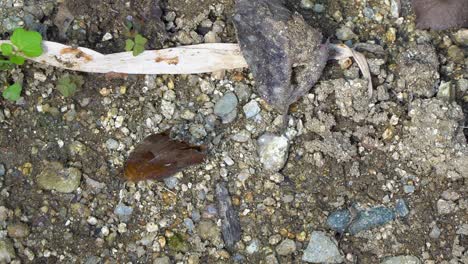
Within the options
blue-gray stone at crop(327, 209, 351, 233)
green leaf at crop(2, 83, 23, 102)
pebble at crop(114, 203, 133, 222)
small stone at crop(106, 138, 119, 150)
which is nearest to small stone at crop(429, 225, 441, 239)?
blue-gray stone at crop(327, 209, 351, 233)

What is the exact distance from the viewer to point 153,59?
3.13 m

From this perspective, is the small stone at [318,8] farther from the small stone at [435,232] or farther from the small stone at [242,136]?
the small stone at [435,232]

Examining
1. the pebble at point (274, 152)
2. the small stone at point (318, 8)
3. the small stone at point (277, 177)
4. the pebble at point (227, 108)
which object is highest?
the small stone at point (318, 8)

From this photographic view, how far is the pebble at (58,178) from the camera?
2.98m

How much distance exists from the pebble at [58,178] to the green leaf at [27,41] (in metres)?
0.48

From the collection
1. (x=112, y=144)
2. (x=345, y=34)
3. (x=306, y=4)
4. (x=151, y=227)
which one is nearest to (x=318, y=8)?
(x=306, y=4)

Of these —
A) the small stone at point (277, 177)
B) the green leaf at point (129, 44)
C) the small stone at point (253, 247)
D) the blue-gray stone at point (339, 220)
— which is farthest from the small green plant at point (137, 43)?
the blue-gray stone at point (339, 220)

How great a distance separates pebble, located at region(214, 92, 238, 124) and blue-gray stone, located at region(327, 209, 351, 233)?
0.61 metres

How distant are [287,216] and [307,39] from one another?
2.52 feet

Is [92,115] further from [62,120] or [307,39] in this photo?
[307,39]

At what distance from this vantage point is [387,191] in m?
3.06

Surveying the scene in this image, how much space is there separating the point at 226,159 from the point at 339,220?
55 centimetres

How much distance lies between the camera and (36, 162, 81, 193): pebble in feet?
9.77

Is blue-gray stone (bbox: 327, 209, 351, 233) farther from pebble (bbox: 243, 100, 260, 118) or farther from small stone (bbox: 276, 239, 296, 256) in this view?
pebble (bbox: 243, 100, 260, 118)
